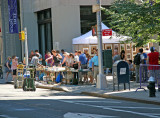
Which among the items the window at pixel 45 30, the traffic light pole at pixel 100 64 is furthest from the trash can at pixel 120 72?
the window at pixel 45 30

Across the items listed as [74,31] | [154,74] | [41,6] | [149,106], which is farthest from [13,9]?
[149,106]

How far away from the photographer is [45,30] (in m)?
36.7

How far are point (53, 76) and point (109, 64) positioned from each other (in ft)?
17.4

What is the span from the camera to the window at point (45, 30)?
117ft

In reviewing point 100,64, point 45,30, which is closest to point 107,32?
point 100,64

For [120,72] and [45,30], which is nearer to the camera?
[120,72]

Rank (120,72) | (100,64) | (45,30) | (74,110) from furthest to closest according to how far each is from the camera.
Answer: (45,30) → (100,64) → (120,72) → (74,110)

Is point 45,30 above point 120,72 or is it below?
above

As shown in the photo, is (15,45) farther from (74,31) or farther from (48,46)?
(74,31)

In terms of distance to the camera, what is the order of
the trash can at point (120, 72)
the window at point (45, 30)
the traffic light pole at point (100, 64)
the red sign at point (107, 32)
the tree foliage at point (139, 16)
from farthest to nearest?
1. the window at point (45, 30)
2. the red sign at point (107, 32)
3. the tree foliage at point (139, 16)
4. the traffic light pole at point (100, 64)
5. the trash can at point (120, 72)

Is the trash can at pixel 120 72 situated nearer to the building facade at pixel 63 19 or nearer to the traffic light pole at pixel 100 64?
the traffic light pole at pixel 100 64

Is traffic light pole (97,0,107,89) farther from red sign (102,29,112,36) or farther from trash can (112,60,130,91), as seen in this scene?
trash can (112,60,130,91)

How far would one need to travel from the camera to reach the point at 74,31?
3369cm

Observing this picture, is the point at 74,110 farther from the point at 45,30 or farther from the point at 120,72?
the point at 45,30
